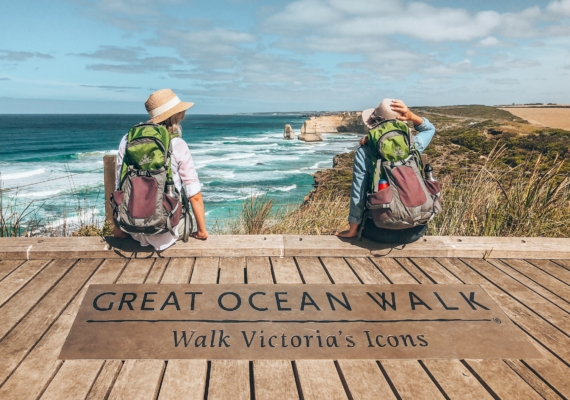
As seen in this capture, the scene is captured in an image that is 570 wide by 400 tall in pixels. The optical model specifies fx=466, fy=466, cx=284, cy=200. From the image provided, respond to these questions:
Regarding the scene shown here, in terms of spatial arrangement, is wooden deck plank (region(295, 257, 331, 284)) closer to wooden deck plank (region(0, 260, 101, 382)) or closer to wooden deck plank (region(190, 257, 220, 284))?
wooden deck plank (region(190, 257, 220, 284))

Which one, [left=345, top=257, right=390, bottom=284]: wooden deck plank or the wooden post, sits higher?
the wooden post

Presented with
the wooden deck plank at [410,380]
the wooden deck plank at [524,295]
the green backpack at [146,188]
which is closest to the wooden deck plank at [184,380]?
the wooden deck plank at [410,380]

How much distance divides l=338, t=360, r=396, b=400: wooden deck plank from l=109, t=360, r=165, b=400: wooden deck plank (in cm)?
72

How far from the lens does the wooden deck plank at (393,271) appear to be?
2691 millimetres

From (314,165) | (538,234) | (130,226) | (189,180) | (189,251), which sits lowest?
(314,165)

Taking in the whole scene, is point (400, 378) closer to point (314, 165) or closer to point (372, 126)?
point (372, 126)

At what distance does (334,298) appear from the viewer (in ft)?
7.90

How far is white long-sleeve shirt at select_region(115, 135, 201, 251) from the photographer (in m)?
2.87

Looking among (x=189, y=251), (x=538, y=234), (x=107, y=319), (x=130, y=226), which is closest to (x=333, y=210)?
(x=538, y=234)

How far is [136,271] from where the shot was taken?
272 centimetres

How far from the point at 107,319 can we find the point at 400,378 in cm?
133

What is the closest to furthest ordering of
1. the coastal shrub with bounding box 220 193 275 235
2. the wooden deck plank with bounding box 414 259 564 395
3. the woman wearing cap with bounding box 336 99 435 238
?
the wooden deck plank with bounding box 414 259 564 395, the woman wearing cap with bounding box 336 99 435 238, the coastal shrub with bounding box 220 193 275 235

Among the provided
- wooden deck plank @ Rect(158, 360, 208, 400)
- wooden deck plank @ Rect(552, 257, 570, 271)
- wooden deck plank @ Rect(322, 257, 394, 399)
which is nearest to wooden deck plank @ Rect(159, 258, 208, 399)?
wooden deck plank @ Rect(158, 360, 208, 400)

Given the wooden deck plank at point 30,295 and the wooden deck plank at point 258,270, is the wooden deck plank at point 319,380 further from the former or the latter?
the wooden deck plank at point 30,295
